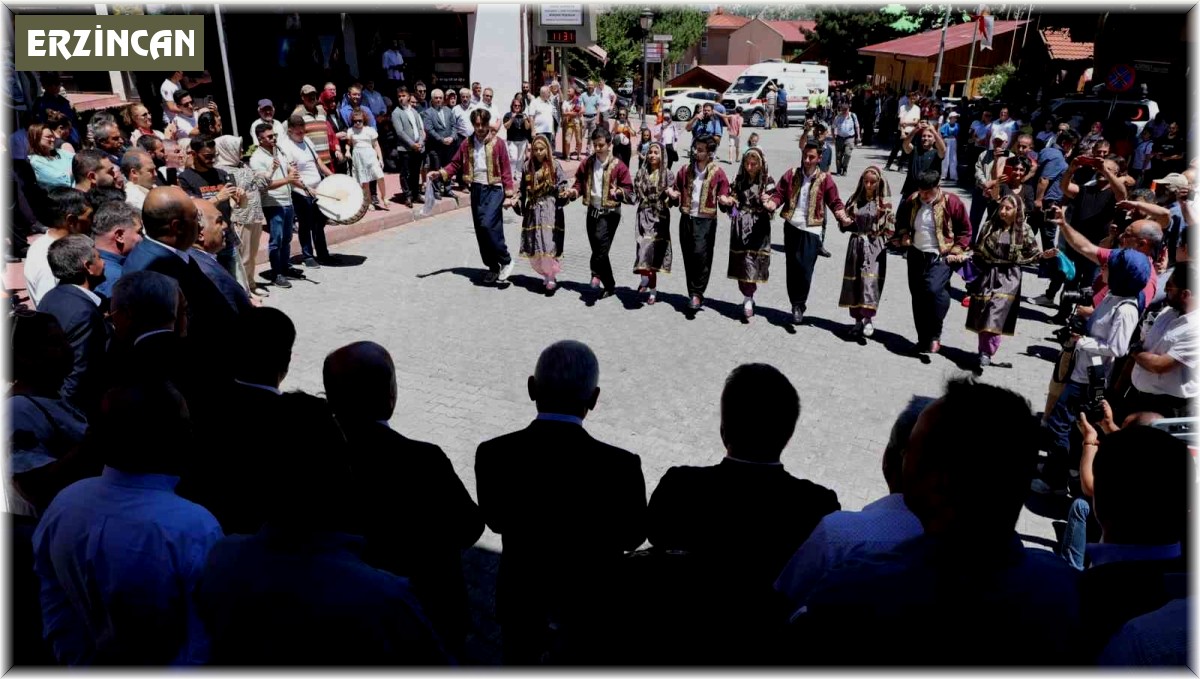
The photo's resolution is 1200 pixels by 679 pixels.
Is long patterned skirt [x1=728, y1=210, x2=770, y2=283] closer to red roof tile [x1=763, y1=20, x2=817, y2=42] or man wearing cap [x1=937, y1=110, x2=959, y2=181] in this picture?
man wearing cap [x1=937, y1=110, x2=959, y2=181]

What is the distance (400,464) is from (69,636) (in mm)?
1015

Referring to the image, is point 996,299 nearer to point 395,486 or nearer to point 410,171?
point 395,486

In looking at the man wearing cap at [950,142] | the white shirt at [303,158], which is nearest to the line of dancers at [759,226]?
the white shirt at [303,158]

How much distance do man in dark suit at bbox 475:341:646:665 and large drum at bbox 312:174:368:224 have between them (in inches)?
257

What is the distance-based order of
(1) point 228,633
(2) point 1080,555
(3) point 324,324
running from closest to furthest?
(1) point 228,633, (2) point 1080,555, (3) point 324,324

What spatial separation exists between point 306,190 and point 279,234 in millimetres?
561

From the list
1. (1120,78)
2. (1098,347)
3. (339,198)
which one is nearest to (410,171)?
(339,198)

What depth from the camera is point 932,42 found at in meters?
35.8

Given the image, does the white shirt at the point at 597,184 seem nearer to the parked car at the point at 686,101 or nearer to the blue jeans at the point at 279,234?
the blue jeans at the point at 279,234

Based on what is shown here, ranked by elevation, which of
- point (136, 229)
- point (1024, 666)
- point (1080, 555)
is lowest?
point (1080, 555)

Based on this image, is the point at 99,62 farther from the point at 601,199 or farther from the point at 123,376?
Result: the point at 123,376

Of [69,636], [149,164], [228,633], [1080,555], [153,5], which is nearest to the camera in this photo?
[228,633]

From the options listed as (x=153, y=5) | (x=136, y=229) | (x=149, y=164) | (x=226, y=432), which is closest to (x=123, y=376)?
(x=226, y=432)

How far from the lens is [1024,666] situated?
160 centimetres
